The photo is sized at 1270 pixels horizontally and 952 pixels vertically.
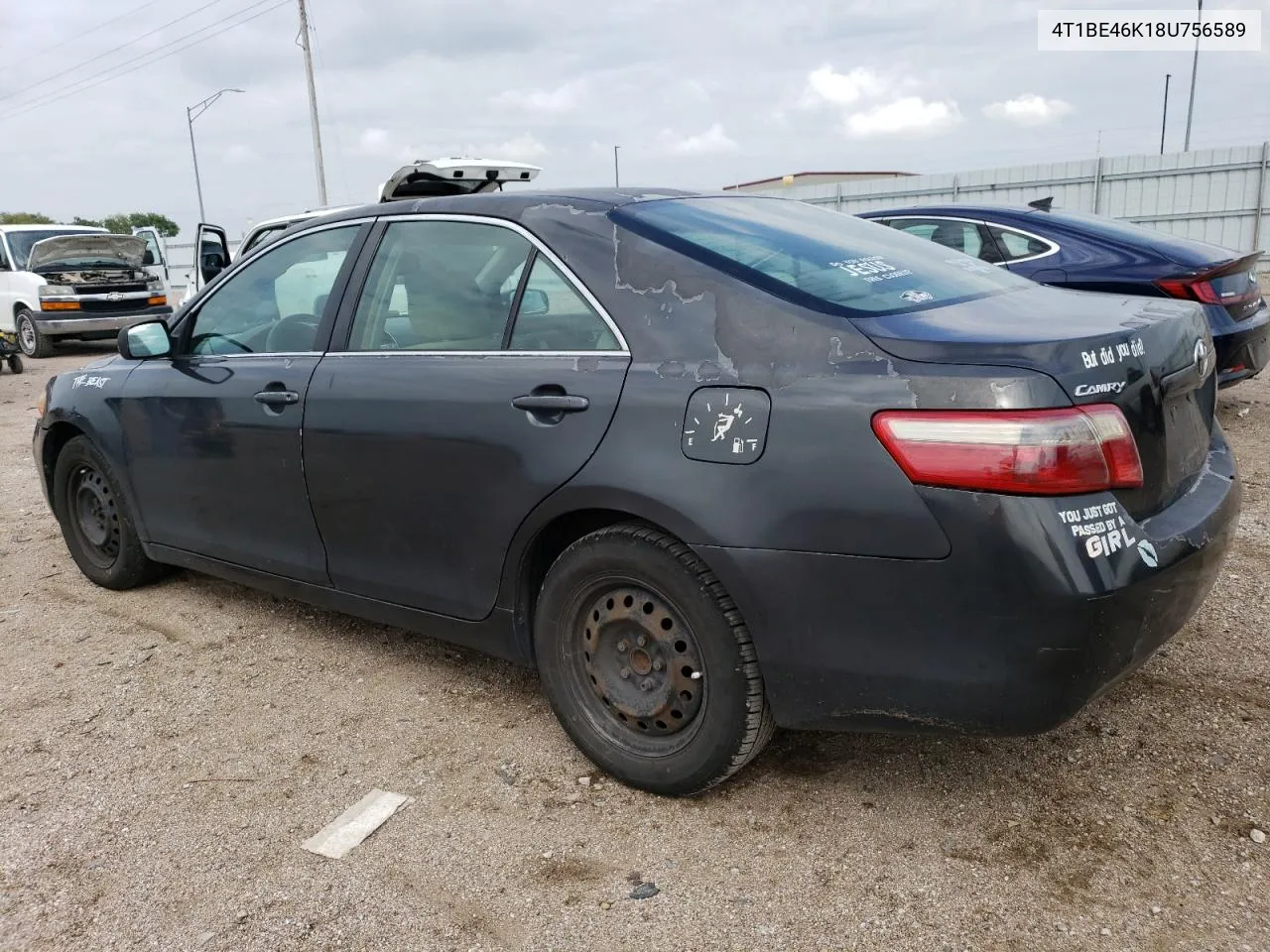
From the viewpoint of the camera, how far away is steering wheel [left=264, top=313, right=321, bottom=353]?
11.7 feet

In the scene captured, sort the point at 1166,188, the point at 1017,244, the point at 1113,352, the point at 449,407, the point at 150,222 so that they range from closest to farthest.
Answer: the point at 1113,352 < the point at 449,407 < the point at 1017,244 < the point at 1166,188 < the point at 150,222

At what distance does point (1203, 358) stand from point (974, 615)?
1.14 metres

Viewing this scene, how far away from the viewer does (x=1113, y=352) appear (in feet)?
7.59

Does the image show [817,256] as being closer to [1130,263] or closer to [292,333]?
[292,333]

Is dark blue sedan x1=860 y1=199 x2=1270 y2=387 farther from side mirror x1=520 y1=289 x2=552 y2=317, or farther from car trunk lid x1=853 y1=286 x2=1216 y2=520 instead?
side mirror x1=520 y1=289 x2=552 y2=317

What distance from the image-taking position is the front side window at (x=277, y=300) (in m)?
3.60

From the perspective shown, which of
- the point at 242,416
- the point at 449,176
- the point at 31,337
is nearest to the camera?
the point at 242,416

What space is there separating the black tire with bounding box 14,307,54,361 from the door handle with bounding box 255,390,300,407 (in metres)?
14.3

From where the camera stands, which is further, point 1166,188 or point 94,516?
point 1166,188

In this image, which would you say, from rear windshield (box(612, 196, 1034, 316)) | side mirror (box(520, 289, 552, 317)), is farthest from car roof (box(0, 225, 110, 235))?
rear windshield (box(612, 196, 1034, 316))

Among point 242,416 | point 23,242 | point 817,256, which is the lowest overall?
point 242,416

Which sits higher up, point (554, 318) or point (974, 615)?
point (554, 318)

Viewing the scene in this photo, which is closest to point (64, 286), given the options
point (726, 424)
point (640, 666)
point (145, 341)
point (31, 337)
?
point (31, 337)

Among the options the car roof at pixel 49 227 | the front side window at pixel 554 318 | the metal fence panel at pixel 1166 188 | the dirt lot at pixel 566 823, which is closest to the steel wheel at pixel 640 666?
the dirt lot at pixel 566 823
